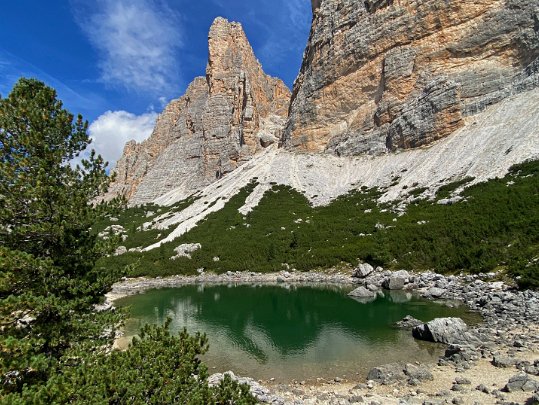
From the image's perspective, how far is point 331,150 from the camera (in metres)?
76.8

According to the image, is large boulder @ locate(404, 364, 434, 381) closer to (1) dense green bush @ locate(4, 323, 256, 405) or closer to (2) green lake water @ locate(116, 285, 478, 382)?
(2) green lake water @ locate(116, 285, 478, 382)

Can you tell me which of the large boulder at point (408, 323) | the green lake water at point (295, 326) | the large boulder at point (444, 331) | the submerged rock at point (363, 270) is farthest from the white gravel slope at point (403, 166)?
the large boulder at point (444, 331)

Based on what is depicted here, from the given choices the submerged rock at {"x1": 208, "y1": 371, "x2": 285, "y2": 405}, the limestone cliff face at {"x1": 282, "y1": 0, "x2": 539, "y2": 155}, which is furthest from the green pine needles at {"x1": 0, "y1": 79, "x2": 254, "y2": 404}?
the limestone cliff face at {"x1": 282, "y1": 0, "x2": 539, "y2": 155}

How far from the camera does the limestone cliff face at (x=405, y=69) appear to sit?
194ft

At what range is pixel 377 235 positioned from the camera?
3938 centimetres

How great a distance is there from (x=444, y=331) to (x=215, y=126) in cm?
10336

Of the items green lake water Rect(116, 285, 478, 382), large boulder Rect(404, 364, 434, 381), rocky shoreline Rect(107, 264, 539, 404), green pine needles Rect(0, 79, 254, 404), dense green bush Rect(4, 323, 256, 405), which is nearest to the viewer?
dense green bush Rect(4, 323, 256, 405)

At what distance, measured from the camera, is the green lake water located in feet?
51.0

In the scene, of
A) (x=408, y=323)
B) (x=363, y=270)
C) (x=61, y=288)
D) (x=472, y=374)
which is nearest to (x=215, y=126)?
(x=363, y=270)

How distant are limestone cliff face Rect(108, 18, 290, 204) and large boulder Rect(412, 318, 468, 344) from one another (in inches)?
3325

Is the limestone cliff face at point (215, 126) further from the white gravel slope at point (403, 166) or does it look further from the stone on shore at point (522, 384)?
the stone on shore at point (522, 384)

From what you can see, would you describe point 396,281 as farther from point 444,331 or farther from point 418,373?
point 418,373

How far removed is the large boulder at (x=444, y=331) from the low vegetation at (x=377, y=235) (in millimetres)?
8106

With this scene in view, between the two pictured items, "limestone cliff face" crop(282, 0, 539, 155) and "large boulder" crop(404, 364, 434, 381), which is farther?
"limestone cliff face" crop(282, 0, 539, 155)
